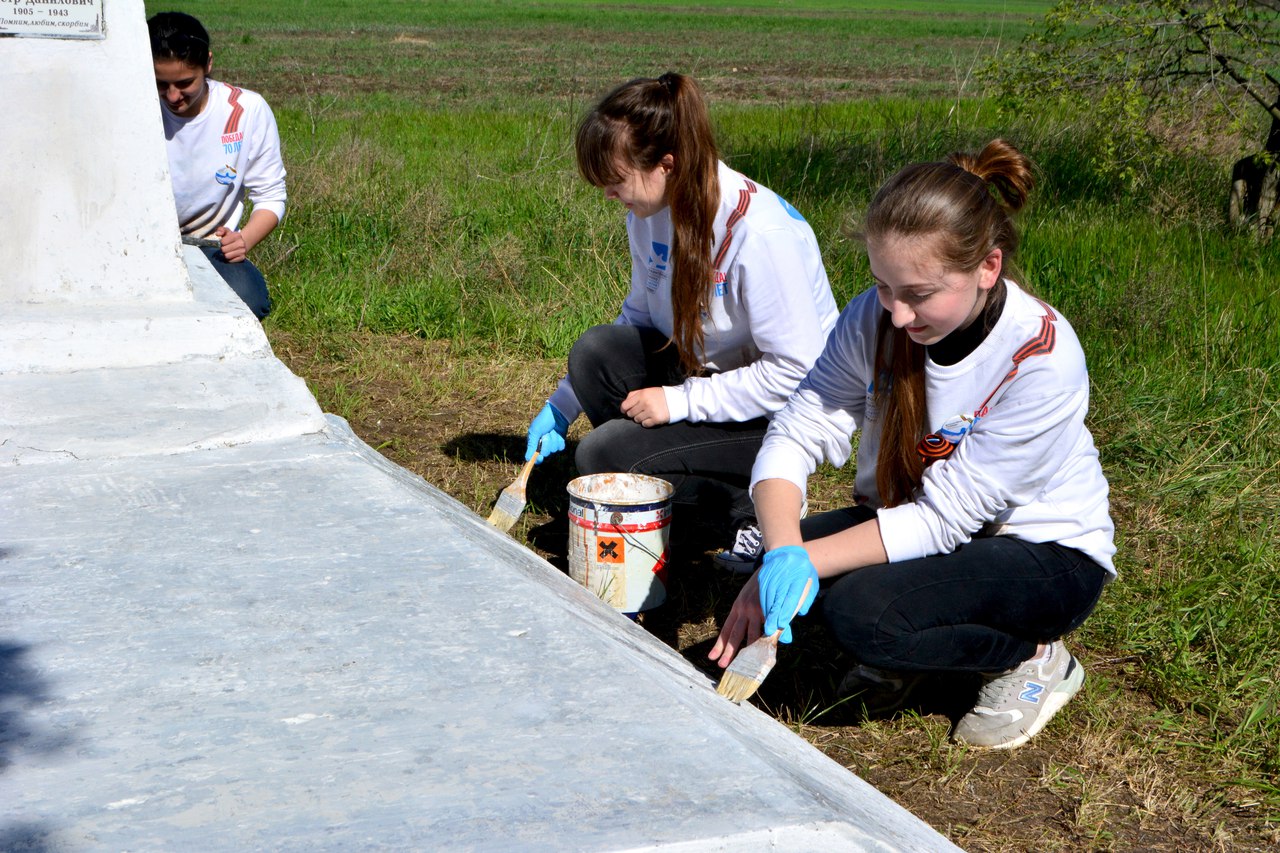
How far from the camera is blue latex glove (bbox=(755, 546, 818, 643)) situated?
2.16 m

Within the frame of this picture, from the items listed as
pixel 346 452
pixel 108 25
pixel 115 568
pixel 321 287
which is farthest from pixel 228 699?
pixel 321 287

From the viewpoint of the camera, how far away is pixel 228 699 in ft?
5.64

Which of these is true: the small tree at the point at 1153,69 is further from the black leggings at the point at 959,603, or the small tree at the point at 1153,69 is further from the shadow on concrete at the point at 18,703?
the shadow on concrete at the point at 18,703

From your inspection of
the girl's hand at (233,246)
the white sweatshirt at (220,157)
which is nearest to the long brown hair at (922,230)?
the girl's hand at (233,246)

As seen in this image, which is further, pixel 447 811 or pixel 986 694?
pixel 986 694

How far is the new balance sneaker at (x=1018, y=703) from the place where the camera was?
2518 mm

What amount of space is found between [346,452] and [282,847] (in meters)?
1.41

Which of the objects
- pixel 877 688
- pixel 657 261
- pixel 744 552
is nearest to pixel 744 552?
pixel 744 552

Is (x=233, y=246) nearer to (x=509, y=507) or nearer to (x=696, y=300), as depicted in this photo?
(x=509, y=507)

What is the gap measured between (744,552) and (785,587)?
3.33ft

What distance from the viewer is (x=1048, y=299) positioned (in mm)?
5043

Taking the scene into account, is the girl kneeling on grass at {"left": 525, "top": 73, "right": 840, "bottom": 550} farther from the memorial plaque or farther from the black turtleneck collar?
the memorial plaque

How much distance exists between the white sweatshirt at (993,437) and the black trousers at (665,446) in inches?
25.7

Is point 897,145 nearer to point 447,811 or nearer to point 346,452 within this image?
point 346,452
